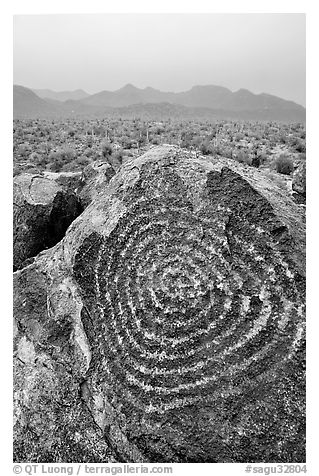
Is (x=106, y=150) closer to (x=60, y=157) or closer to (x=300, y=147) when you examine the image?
(x=60, y=157)

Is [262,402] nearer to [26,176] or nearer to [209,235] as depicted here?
[209,235]

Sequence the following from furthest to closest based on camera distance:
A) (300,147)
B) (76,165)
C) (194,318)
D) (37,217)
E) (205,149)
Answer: (300,147) → (205,149) → (76,165) → (37,217) → (194,318)

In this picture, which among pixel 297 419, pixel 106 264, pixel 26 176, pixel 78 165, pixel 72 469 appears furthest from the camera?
pixel 78 165

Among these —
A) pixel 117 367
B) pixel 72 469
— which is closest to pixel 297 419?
pixel 117 367

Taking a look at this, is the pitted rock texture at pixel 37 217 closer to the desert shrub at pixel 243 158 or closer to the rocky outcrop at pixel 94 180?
the rocky outcrop at pixel 94 180

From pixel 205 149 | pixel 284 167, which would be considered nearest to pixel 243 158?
pixel 205 149

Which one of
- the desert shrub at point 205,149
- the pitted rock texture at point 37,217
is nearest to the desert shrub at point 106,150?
the desert shrub at point 205,149
